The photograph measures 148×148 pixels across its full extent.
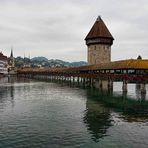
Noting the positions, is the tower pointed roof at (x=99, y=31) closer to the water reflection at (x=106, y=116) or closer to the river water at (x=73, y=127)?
the water reflection at (x=106, y=116)


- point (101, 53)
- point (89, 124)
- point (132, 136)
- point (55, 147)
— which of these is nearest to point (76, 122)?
point (89, 124)

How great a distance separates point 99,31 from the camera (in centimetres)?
6197

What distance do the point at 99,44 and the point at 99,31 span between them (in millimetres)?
2835

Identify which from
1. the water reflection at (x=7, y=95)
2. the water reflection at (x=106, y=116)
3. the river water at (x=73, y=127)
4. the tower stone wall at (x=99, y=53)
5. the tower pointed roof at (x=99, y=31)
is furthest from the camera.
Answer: the tower pointed roof at (x=99, y=31)

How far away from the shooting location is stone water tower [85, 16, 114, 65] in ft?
201

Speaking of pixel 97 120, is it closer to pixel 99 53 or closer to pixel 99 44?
pixel 99 53

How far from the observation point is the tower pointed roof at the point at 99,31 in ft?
202

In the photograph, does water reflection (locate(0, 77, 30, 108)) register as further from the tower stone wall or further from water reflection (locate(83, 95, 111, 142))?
the tower stone wall

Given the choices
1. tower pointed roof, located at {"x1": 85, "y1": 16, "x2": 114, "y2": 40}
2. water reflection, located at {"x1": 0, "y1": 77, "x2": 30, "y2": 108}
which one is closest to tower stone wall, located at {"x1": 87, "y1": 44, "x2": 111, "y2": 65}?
tower pointed roof, located at {"x1": 85, "y1": 16, "x2": 114, "y2": 40}

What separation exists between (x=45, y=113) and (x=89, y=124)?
5.08 metres

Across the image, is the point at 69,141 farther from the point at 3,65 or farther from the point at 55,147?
the point at 3,65

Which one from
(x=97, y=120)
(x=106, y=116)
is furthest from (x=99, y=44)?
(x=97, y=120)

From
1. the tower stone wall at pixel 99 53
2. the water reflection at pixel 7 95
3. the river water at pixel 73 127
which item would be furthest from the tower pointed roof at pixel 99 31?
the river water at pixel 73 127

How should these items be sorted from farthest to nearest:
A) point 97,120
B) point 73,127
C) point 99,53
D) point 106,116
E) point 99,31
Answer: point 99,31 → point 99,53 → point 106,116 → point 97,120 → point 73,127
